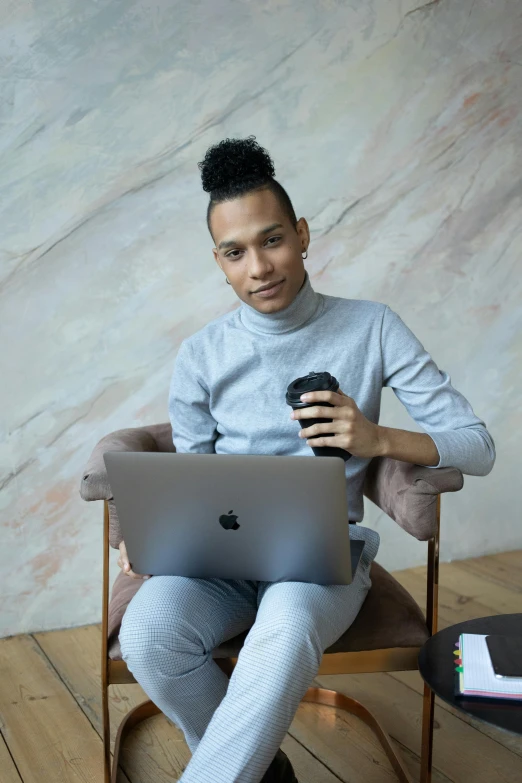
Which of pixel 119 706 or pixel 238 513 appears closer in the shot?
pixel 238 513

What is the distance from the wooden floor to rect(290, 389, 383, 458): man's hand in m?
0.75

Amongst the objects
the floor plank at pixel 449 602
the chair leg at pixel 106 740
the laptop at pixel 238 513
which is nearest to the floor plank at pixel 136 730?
the chair leg at pixel 106 740

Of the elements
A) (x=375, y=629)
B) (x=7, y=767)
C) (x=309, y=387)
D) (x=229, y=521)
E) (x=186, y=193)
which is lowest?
(x=7, y=767)

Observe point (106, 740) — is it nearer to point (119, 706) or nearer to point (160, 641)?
point (160, 641)

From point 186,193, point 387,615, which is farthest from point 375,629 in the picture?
point 186,193

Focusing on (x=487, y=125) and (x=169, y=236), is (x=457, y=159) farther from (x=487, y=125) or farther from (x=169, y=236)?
(x=169, y=236)

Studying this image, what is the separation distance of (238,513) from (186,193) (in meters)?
1.49

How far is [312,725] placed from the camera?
1869mm

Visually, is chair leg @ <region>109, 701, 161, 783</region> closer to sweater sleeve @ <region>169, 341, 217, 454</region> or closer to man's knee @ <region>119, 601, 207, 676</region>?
man's knee @ <region>119, 601, 207, 676</region>

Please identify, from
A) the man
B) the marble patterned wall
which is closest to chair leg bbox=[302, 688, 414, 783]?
the man

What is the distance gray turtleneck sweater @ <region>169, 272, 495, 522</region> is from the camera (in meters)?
1.61

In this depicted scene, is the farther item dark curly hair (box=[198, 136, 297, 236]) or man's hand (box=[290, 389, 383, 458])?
dark curly hair (box=[198, 136, 297, 236])

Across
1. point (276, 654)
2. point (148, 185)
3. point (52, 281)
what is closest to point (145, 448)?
point (276, 654)

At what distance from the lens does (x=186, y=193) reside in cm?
251
